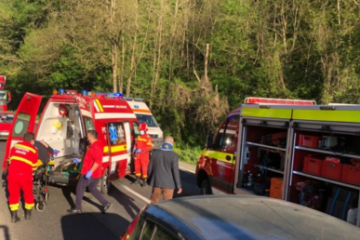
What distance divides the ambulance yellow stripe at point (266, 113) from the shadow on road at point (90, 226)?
116 inches

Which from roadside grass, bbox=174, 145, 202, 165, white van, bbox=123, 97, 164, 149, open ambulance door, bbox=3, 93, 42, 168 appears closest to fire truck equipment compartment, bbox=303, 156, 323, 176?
open ambulance door, bbox=3, 93, 42, 168

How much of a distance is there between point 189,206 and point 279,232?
0.73 m

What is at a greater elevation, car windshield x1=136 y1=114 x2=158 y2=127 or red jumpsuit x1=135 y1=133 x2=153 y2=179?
car windshield x1=136 y1=114 x2=158 y2=127

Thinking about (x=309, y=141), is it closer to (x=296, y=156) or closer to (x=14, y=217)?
(x=296, y=156)

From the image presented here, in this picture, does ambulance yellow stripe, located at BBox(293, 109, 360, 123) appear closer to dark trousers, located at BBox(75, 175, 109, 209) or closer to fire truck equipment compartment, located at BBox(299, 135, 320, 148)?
fire truck equipment compartment, located at BBox(299, 135, 320, 148)

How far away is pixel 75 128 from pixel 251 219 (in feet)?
29.6

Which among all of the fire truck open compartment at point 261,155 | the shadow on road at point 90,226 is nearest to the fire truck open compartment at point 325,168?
the fire truck open compartment at point 261,155

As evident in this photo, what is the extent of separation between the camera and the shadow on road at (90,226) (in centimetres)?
653

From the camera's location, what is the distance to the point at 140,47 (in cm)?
2581

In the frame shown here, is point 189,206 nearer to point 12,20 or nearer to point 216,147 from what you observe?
point 216,147

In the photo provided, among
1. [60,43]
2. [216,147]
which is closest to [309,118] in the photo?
[216,147]

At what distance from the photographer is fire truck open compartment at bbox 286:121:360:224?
5641 mm

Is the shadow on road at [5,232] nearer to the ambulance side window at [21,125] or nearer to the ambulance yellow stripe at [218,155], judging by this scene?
the ambulance side window at [21,125]

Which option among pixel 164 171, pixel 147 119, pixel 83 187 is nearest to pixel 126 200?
pixel 83 187
